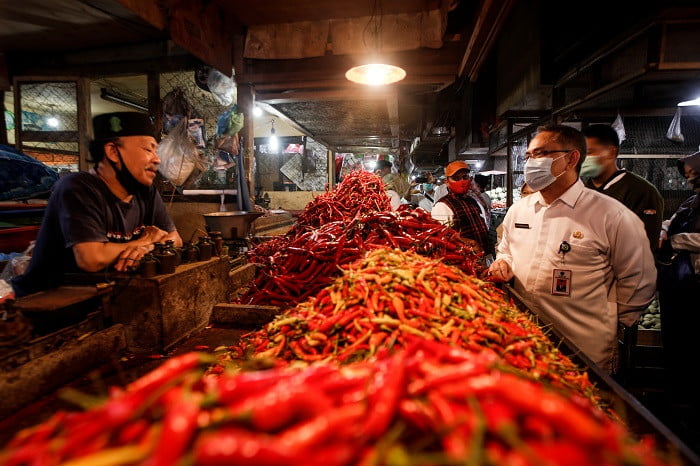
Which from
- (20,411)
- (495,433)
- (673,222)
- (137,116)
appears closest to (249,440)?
(495,433)

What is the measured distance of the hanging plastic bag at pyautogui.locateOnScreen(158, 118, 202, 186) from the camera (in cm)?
591

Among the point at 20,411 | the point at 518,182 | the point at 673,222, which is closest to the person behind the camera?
the point at 20,411

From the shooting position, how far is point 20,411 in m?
1.79

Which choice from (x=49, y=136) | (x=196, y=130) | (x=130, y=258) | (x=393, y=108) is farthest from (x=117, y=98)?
(x=130, y=258)

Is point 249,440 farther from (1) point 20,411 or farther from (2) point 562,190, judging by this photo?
(2) point 562,190

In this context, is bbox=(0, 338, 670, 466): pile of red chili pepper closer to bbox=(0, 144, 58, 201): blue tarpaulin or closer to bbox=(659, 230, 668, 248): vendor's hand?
bbox=(659, 230, 668, 248): vendor's hand

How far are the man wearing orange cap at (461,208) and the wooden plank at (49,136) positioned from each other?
7.31 m

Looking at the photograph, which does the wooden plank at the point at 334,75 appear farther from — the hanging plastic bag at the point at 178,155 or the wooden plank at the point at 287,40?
the hanging plastic bag at the point at 178,155

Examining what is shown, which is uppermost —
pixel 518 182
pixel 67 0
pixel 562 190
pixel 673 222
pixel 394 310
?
pixel 67 0

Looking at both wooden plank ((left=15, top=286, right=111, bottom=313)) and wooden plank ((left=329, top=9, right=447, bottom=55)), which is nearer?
wooden plank ((left=15, top=286, right=111, bottom=313))

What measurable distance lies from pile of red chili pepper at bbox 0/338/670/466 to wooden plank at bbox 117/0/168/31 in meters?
4.36

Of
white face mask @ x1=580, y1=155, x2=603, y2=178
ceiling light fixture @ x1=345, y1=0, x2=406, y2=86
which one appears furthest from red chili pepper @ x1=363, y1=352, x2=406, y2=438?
white face mask @ x1=580, y1=155, x2=603, y2=178

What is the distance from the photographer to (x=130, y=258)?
280 centimetres

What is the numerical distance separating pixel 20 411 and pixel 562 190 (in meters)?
4.45
